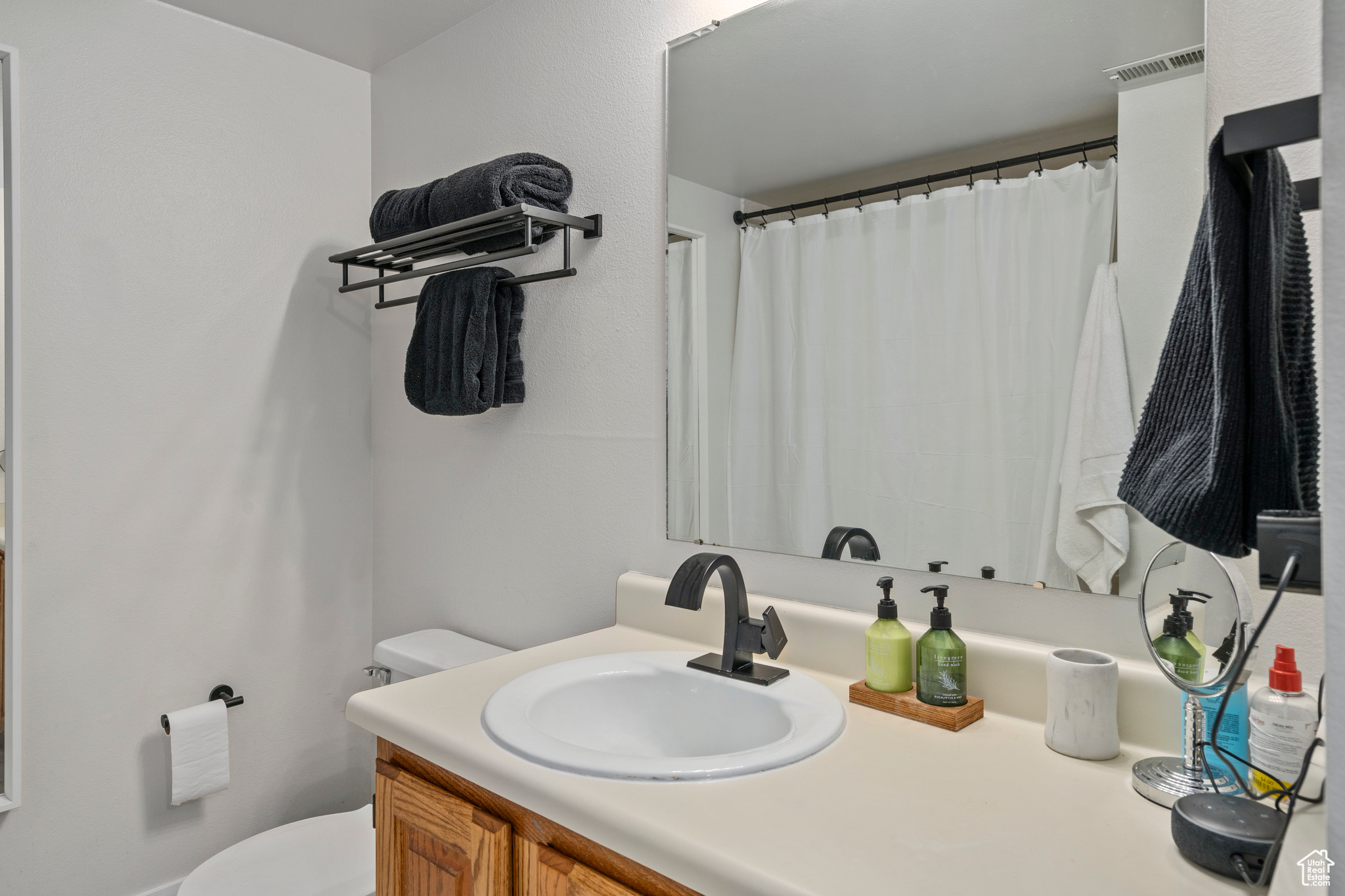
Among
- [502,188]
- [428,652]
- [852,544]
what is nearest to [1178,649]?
[852,544]

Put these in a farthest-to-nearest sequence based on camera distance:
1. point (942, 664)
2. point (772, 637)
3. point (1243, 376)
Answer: point (772, 637)
point (942, 664)
point (1243, 376)

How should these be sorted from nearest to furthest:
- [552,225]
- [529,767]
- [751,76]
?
[529,767], [751,76], [552,225]

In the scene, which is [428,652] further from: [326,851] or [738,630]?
[738,630]

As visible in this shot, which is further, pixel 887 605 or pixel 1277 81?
pixel 887 605

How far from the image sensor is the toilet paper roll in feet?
5.73

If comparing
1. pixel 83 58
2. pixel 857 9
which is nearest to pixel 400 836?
pixel 857 9

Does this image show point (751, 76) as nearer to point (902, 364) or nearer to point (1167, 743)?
point (902, 364)

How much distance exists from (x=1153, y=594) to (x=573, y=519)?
3.49 ft

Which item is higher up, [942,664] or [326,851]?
[942,664]

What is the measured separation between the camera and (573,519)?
165 centimetres

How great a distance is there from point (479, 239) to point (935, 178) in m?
0.93

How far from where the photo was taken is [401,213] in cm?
170

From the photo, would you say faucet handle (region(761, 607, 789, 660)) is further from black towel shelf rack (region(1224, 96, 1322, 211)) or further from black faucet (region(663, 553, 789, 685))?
black towel shelf rack (region(1224, 96, 1322, 211))

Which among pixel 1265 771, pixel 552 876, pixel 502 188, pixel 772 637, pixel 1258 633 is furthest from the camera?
pixel 502 188
